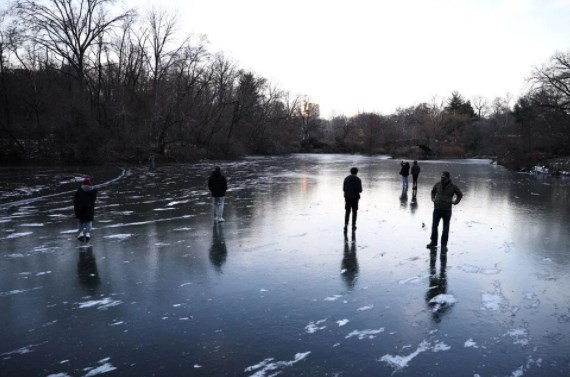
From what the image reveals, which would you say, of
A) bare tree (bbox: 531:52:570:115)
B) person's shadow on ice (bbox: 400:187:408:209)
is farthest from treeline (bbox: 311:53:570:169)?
person's shadow on ice (bbox: 400:187:408:209)

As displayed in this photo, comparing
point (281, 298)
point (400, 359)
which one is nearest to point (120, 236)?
point (281, 298)

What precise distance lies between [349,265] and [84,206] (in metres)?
6.34

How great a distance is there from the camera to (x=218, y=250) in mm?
9406

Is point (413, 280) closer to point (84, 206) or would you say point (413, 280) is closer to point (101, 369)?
point (101, 369)

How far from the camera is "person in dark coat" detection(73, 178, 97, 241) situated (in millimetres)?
9836

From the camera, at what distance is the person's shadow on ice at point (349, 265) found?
24.0 ft

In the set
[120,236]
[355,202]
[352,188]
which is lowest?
[120,236]

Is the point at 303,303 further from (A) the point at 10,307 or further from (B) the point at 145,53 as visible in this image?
(B) the point at 145,53

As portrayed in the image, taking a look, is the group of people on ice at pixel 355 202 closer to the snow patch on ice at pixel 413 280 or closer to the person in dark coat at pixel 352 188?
the person in dark coat at pixel 352 188

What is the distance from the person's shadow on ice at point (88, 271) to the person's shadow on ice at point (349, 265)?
168 inches

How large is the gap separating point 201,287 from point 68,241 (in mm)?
4934

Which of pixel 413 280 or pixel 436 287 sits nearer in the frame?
pixel 436 287

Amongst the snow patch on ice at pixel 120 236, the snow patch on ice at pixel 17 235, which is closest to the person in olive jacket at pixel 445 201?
the snow patch on ice at pixel 120 236

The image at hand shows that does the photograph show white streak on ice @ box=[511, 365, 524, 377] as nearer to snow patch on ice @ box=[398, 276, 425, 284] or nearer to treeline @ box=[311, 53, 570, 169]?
snow patch on ice @ box=[398, 276, 425, 284]
